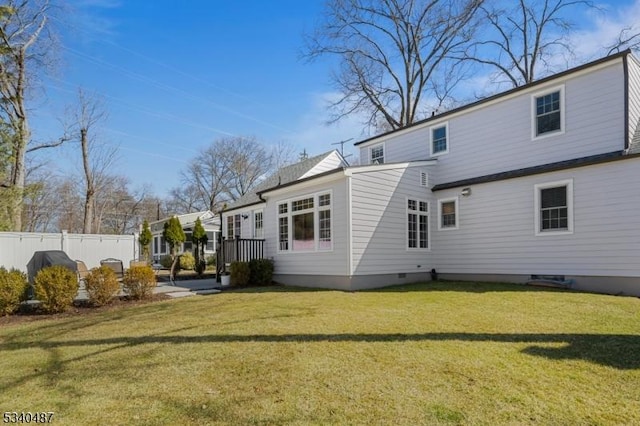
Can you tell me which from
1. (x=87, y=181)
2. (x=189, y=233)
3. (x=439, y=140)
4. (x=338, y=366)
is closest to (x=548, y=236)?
(x=439, y=140)

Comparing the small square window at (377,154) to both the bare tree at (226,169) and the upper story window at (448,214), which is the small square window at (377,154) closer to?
the upper story window at (448,214)

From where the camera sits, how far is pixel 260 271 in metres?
12.6

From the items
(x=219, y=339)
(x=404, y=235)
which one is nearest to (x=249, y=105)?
(x=404, y=235)

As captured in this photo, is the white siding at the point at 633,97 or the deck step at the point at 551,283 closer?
the white siding at the point at 633,97

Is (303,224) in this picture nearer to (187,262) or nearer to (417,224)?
(417,224)

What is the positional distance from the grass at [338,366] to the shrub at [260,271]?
16.3 ft

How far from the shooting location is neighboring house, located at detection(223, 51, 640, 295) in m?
9.25

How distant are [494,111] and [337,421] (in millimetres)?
11318

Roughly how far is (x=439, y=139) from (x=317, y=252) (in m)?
6.00

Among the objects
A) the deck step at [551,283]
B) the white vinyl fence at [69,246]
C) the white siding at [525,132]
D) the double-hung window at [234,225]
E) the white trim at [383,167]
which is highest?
the white siding at [525,132]

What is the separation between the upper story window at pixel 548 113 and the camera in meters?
10.4

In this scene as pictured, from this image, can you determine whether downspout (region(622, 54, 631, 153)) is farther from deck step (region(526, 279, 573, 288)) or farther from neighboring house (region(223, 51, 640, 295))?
deck step (region(526, 279, 573, 288))

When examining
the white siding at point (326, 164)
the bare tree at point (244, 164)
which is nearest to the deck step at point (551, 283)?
the white siding at point (326, 164)

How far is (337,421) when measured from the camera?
305 centimetres
